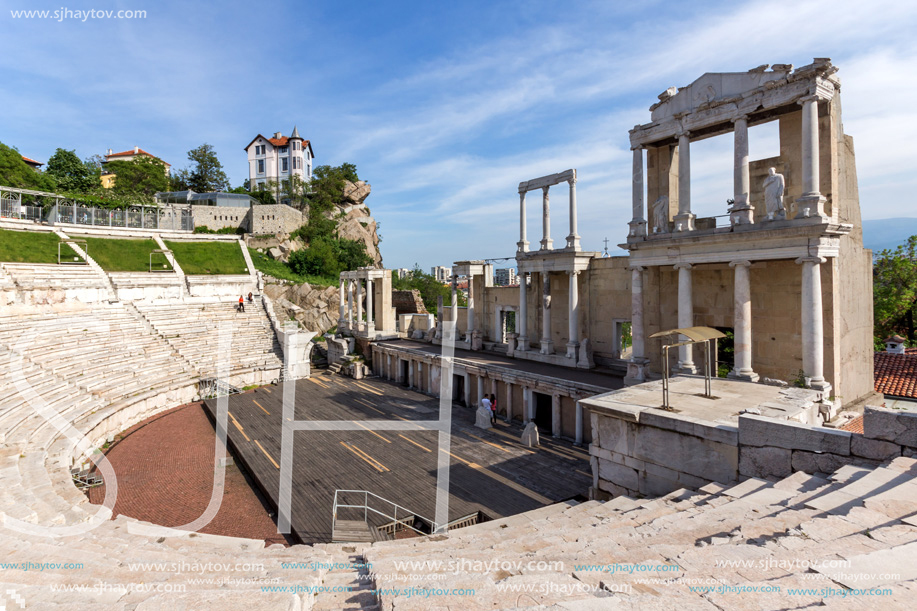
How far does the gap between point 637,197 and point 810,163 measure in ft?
19.0

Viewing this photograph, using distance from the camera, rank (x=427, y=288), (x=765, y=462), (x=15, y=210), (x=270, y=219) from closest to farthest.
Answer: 1. (x=765, y=462)
2. (x=15, y=210)
3. (x=270, y=219)
4. (x=427, y=288)

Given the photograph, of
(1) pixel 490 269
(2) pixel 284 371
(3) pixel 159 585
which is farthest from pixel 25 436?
(1) pixel 490 269

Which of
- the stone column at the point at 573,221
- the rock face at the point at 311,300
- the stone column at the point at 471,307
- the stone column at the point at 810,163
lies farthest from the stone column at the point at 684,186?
the rock face at the point at 311,300

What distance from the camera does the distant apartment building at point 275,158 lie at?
77312 millimetres

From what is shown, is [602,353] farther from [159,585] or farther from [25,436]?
[25,436]

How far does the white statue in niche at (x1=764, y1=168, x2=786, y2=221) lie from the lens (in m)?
13.8

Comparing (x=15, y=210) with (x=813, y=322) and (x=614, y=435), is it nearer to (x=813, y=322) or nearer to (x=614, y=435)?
(x=614, y=435)

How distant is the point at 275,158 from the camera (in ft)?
256

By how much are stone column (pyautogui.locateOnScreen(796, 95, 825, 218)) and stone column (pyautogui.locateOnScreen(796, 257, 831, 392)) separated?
1.46 meters

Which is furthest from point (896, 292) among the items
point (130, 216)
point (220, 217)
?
point (220, 217)

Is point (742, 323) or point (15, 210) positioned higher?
point (15, 210)

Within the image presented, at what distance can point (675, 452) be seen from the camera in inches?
375

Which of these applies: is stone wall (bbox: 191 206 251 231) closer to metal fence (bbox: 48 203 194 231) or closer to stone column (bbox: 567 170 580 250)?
metal fence (bbox: 48 203 194 231)

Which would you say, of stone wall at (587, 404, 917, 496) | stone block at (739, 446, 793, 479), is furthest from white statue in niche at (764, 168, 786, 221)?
stone block at (739, 446, 793, 479)
